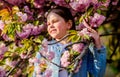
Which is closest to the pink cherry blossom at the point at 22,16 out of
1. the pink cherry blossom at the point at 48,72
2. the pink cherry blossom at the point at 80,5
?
the pink cherry blossom at the point at 80,5

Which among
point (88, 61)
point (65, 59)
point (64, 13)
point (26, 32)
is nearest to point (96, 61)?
point (88, 61)

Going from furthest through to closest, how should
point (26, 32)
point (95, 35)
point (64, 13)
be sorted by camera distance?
point (26, 32) → point (64, 13) → point (95, 35)

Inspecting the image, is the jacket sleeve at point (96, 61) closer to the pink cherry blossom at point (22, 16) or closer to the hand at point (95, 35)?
the hand at point (95, 35)

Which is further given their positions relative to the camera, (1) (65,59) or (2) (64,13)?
(2) (64,13)

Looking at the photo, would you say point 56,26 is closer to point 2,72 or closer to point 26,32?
point 26,32

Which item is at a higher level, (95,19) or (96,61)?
(95,19)

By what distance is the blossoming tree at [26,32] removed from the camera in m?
4.44

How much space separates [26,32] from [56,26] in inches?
14.5

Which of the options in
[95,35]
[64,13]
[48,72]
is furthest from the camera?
[64,13]

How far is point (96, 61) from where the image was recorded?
14.3 feet

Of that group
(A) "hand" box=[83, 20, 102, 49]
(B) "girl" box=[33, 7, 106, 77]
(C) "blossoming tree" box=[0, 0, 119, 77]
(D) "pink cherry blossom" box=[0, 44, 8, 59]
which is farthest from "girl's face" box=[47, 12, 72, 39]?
(D) "pink cherry blossom" box=[0, 44, 8, 59]

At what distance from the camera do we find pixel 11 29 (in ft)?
14.8

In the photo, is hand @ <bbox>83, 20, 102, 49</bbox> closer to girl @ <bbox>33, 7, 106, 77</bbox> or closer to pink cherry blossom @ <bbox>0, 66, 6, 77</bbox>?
girl @ <bbox>33, 7, 106, 77</bbox>

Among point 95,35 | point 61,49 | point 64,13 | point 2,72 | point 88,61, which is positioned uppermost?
point 64,13
